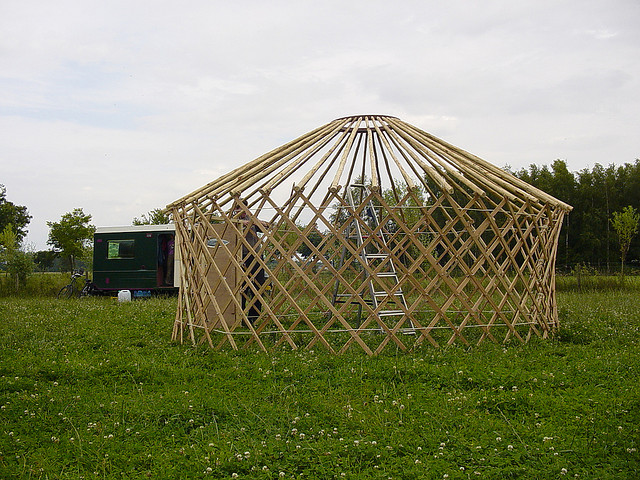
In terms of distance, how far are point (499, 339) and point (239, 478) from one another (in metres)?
4.07

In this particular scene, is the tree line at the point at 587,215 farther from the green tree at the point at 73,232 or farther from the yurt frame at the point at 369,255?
the yurt frame at the point at 369,255

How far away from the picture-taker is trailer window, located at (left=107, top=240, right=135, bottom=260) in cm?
1293

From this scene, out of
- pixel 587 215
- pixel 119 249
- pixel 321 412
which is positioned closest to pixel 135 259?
pixel 119 249

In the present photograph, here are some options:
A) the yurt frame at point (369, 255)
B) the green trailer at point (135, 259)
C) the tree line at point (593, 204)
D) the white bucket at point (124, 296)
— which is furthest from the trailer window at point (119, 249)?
the tree line at point (593, 204)

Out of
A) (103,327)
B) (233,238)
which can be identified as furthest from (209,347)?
(103,327)

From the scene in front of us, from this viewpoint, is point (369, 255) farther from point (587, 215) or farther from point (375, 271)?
point (587, 215)

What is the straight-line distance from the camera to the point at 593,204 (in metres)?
19.7

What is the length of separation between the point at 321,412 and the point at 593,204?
18396mm

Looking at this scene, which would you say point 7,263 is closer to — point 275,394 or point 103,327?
point 103,327

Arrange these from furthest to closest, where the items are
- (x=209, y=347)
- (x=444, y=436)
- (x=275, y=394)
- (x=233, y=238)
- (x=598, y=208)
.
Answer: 1. (x=598, y=208)
2. (x=233, y=238)
3. (x=209, y=347)
4. (x=275, y=394)
5. (x=444, y=436)

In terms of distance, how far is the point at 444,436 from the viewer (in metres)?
3.43

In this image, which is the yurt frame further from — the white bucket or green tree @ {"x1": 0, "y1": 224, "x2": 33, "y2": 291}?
green tree @ {"x1": 0, "y1": 224, "x2": 33, "y2": 291}

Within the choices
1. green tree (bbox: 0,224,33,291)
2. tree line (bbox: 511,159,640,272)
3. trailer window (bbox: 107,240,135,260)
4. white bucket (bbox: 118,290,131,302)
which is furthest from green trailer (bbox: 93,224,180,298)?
tree line (bbox: 511,159,640,272)

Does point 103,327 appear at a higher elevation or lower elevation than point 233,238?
lower
